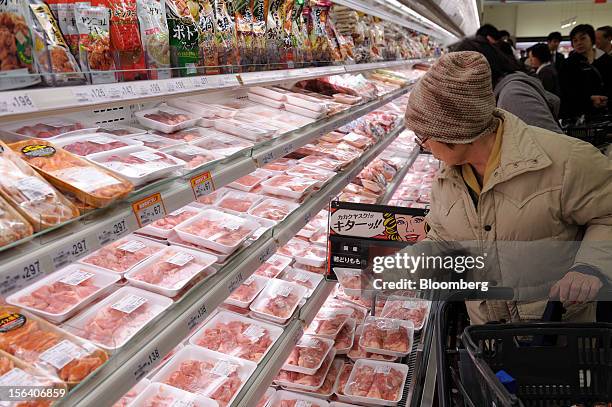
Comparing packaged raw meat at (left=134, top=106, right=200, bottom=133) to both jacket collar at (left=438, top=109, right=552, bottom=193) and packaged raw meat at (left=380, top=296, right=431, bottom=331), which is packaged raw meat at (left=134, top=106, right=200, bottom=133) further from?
packaged raw meat at (left=380, top=296, right=431, bottom=331)

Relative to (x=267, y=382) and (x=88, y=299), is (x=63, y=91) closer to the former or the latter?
(x=88, y=299)

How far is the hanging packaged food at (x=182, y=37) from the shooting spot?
173 centimetres

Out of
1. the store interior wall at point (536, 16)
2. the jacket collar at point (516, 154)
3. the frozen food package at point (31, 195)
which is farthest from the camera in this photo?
the store interior wall at point (536, 16)

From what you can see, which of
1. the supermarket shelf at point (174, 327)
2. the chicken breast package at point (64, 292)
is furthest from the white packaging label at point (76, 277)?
the supermarket shelf at point (174, 327)

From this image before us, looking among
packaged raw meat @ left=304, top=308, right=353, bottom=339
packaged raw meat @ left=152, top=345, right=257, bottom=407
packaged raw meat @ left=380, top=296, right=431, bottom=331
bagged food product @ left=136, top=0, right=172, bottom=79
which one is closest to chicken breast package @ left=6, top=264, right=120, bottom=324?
packaged raw meat @ left=152, top=345, right=257, bottom=407

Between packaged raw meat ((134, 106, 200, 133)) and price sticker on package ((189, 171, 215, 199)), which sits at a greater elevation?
packaged raw meat ((134, 106, 200, 133))

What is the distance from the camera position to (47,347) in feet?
4.12

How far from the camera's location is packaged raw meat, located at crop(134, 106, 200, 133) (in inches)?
80.0

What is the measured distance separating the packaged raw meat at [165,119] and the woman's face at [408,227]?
37.2 inches

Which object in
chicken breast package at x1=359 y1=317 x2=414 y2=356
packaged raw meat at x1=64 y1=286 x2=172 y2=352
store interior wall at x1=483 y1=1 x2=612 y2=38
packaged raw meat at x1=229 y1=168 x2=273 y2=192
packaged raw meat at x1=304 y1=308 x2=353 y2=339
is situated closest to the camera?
packaged raw meat at x1=64 y1=286 x2=172 y2=352

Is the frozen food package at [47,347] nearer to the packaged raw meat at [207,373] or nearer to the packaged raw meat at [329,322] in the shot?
the packaged raw meat at [207,373]

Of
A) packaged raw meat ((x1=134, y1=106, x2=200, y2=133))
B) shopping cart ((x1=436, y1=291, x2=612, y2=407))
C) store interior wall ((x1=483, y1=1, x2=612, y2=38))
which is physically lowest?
shopping cart ((x1=436, y1=291, x2=612, y2=407))

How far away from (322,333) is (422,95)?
1.40 metres

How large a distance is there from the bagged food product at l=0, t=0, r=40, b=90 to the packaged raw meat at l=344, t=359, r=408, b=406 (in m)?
1.72
